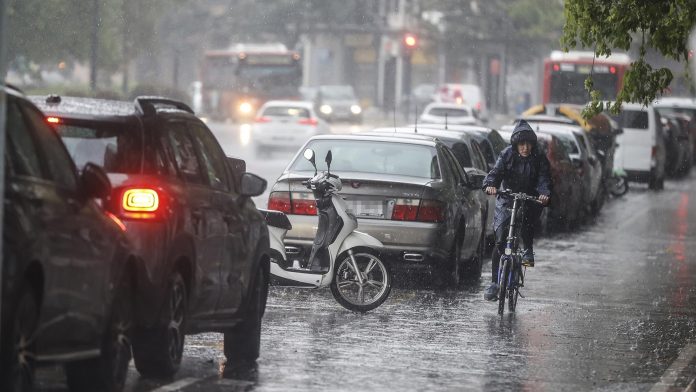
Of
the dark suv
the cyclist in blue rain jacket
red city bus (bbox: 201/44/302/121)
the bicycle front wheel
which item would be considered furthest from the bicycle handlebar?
red city bus (bbox: 201/44/302/121)

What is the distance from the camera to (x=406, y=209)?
15.5 m

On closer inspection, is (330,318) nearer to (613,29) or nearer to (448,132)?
(613,29)

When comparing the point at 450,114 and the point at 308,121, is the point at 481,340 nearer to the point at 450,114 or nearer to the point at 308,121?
the point at 308,121

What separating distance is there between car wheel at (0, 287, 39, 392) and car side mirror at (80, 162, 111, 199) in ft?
2.98

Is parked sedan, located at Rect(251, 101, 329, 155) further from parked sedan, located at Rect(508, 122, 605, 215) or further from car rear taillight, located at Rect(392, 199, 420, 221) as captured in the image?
car rear taillight, located at Rect(392, 199, 420, 221)

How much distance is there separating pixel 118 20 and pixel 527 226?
42.9m

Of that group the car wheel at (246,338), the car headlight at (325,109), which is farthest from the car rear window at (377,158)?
the car headlight at (325,109)

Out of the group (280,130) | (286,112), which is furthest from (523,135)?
(286,112)

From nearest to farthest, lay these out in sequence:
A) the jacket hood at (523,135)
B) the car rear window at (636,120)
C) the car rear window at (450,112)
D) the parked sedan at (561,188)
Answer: the jacket hood at (523,135) → the parked sedan at (561,188) → the car rear window at (636,120) → the car rear window at (450,112)

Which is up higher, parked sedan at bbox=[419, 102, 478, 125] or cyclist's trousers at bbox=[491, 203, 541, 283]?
cyclist's trousers at bbox=[491, 203, 541, 283]

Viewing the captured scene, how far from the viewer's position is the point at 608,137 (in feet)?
111

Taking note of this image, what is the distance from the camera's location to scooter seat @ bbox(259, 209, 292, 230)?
14211 millimetres

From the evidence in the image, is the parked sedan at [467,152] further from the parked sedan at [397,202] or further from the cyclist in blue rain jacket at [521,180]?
the cyclist in blue rain jacket at [521,180]

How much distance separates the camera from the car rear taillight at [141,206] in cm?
935
